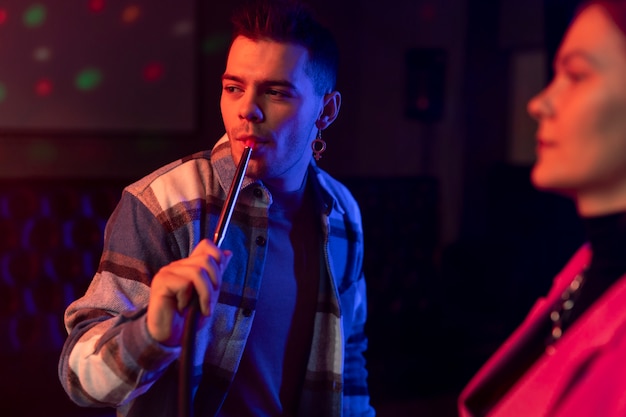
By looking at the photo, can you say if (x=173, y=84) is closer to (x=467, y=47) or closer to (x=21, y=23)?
(x=21, y=23)

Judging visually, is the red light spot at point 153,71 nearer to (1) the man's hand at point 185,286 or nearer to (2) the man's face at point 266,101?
(2) the man's face at point 266,101

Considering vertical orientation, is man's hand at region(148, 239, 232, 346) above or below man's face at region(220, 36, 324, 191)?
below

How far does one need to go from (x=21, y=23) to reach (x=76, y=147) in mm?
691

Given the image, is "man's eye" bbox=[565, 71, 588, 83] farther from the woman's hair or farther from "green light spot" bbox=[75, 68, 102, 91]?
"green light spot" bbox=[75, 68, 102, 91]

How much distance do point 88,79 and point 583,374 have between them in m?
3.85

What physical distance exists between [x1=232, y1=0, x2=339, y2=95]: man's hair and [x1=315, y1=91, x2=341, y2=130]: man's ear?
5 centimetres

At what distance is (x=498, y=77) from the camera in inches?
209

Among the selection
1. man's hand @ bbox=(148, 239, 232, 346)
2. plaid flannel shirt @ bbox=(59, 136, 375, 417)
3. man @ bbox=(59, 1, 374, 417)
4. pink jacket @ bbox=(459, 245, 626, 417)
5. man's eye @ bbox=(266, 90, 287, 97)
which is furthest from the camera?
man's eye @ bbox=(266, 90, 287, 97)

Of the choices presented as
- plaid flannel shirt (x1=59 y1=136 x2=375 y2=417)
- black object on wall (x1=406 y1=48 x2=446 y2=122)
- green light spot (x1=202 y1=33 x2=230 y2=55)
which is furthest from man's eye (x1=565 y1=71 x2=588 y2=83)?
black object on wall (x1=406 y1=48 x2=446 y2=122)

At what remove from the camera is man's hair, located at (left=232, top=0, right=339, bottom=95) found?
1494mm

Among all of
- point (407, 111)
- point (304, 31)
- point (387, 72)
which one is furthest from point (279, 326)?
point (387, 72)

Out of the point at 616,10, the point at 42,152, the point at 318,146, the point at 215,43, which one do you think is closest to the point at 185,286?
the point at 616,10

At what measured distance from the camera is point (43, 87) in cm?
404

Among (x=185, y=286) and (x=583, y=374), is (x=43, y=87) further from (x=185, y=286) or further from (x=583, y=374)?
(x=583, y=374)
